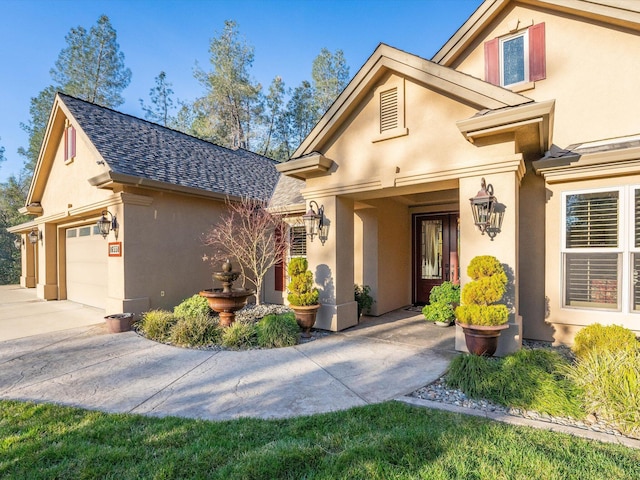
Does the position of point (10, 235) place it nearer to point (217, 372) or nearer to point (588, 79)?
point (217, 372)

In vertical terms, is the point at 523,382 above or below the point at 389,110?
below

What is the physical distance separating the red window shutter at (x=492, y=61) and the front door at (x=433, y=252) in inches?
Result: 146

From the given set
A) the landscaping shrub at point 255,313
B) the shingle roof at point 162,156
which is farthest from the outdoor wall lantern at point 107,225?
the landscaping shrub at point 255,313

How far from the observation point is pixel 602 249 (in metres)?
6.12

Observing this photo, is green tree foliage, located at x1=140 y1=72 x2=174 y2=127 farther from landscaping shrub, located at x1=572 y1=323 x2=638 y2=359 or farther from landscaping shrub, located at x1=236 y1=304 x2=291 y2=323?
landscaping shrub, located at x1=572 y1=323 x2=638 y2=359

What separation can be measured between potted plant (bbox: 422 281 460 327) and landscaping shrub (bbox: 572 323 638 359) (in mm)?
2560

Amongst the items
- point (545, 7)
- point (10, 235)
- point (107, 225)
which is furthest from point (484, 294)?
point (10, 235)

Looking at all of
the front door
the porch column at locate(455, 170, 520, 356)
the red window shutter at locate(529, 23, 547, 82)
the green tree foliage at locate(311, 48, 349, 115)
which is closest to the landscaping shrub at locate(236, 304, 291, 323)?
the front door

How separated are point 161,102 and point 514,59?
99.2 ft

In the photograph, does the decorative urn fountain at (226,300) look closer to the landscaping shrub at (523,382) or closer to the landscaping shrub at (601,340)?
the landscaping shrub at (523,382)

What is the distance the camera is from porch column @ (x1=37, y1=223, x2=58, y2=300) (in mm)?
12805

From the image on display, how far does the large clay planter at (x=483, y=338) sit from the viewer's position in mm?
5137

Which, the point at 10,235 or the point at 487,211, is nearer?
the point at 487,211

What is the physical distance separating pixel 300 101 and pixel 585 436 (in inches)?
1134
